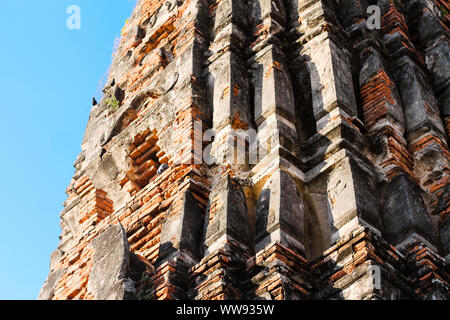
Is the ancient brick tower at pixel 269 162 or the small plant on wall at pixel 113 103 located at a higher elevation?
the small plant on wall at pixel 113 103

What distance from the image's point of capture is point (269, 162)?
7242mm

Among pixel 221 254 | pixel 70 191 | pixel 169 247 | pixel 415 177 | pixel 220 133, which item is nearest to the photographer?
pixel 221 254

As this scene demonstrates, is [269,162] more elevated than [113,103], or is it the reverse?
[113,103]

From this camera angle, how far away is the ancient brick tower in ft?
20.7

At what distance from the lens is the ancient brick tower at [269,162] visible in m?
6.30

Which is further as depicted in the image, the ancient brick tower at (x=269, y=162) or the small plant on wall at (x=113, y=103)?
the small plant on wall at (x=113, y=103)

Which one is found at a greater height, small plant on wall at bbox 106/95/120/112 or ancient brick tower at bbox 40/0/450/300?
small plant on wall at bbox 106/95/120/112

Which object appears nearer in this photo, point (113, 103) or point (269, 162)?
point (269, 162)

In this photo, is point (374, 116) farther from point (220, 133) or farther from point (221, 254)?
point (221, 254)

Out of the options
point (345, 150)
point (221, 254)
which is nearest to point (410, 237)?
point (345, 150)

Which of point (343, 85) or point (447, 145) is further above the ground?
point (343, 85)

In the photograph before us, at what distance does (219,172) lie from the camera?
7.57 metres

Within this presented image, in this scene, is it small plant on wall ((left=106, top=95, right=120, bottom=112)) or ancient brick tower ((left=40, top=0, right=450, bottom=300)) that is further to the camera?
small plant on wall ((left=106, top=95, right=120, bottom=112))

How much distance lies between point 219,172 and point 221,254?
133 cm
